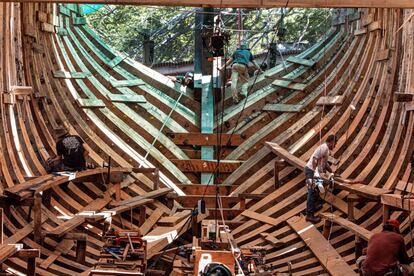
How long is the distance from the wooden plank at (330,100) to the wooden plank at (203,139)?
1542 mm

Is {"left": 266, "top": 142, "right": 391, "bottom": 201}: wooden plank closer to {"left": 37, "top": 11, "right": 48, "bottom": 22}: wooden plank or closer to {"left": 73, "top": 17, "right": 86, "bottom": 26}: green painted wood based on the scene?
{"left": 37, "top": 11, "right": 48, "bottom": 22}: wooden plank

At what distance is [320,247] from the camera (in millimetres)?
11344

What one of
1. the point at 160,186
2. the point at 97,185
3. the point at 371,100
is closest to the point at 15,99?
the point at 97,185

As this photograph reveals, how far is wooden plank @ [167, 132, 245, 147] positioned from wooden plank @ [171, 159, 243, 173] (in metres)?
0.58

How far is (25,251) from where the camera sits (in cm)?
916

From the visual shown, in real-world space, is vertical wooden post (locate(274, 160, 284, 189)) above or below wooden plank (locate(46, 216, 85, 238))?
above

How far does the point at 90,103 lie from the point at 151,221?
365 cm

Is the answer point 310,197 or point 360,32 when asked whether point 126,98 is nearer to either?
point 360,32

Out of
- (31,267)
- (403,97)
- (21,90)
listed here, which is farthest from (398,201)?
(21,90)

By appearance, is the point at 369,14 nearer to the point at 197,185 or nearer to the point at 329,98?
the point at 329,98

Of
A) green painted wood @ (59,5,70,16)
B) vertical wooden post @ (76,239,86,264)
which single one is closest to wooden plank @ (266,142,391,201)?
vertical wooden post @ (76,239,86,264)

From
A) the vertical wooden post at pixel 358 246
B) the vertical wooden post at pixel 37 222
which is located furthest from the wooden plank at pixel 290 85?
the vertical wooden post at pixel 37 222

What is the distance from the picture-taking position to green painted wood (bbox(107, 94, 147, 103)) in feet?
54.6

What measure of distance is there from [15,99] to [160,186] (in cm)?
279
